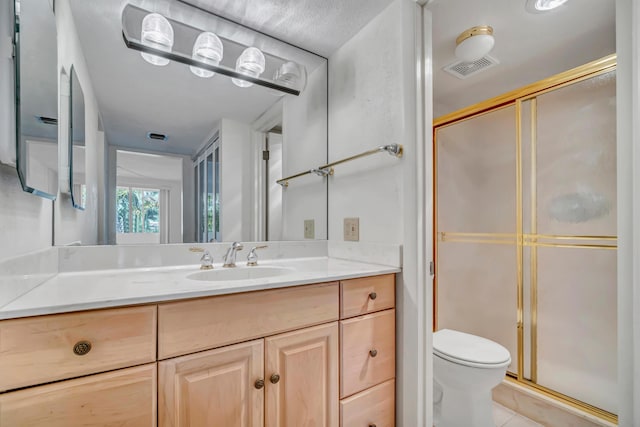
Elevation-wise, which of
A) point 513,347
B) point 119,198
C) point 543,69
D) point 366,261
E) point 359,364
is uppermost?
point 543,69

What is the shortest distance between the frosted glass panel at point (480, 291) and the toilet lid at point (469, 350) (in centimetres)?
45

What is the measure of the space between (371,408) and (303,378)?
1.20ft

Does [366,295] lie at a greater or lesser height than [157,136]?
lesser

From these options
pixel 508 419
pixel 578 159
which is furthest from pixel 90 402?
pixel 578 159

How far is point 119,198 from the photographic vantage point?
1235 millimetres

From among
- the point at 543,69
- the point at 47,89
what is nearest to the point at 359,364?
the point at 47,89

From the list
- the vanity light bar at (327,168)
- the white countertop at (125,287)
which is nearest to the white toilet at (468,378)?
the white countertop at (125,287)

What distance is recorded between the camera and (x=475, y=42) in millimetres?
1516

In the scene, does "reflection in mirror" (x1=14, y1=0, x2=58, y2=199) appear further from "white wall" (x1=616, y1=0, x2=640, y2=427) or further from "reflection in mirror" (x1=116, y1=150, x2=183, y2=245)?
"white wall" (x1=616, y1=0, x2=640, y2=427)

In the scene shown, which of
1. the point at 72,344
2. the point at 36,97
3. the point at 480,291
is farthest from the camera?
the point at 480,291

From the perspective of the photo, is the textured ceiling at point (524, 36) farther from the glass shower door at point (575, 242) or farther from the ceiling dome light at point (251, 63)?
the ceiling dome light at point (251, 63)

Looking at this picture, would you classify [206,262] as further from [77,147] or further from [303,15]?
[303,15]

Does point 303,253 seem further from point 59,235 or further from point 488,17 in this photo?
point 488,17

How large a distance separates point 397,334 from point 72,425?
1.05 metres
